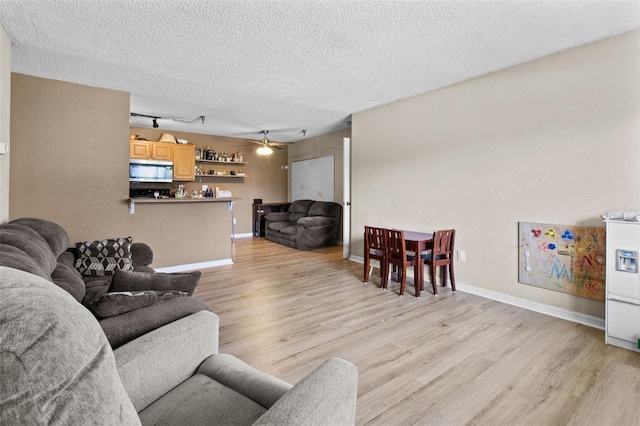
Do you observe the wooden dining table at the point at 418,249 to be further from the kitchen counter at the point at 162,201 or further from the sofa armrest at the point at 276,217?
the sofa armrest at the point at 276,217

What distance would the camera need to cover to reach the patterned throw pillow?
304cm

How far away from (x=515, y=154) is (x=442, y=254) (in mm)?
1314

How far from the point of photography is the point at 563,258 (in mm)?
2994

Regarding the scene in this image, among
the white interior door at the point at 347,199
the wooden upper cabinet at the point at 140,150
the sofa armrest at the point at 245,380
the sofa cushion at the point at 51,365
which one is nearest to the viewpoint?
the sofa cushion at the point at 51,365

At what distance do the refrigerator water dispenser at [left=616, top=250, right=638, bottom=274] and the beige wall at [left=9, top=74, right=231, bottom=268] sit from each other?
500cm

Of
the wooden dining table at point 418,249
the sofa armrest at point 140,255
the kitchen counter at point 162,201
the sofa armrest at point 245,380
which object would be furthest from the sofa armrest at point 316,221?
the sofa armrest at point 245,380

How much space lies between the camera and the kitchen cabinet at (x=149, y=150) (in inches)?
244

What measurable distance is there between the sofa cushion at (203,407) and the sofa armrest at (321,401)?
244 mm

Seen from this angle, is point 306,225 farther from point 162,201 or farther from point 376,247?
point 162,201

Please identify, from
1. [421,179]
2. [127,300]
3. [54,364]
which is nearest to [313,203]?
[421,179]

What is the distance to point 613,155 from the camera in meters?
2.69

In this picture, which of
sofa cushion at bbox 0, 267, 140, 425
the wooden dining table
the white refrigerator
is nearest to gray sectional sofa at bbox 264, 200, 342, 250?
the wooden dining table

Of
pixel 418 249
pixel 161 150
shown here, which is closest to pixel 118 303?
pixel 418 249

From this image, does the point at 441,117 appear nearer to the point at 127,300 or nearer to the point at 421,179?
the point at 421,179
